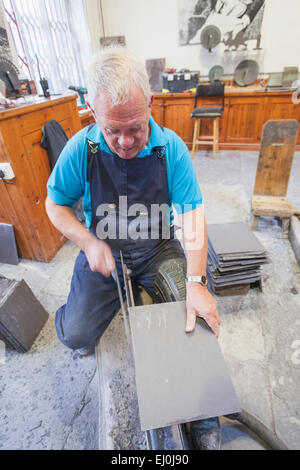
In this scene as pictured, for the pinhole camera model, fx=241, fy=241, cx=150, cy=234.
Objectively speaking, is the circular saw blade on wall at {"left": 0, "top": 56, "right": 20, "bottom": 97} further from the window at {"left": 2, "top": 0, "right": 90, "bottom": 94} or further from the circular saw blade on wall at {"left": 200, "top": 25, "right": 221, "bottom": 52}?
the circular saw blade on wall at {"left": 200, "top": 25, "right": 221, "bottom": 52}

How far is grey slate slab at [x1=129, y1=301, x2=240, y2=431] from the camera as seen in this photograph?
2.33 feet

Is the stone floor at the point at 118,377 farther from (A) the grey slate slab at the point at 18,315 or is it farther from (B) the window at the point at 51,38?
(B) the window at the point at 51,38

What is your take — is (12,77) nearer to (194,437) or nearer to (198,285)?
(198,285)

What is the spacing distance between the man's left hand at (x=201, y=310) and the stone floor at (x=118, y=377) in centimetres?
44

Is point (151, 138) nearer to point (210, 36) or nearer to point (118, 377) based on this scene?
point (118, 377)

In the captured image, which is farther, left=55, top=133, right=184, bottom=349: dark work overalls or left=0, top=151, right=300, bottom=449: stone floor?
left=55, top=133, right=184, bottom=349: dark work overalls

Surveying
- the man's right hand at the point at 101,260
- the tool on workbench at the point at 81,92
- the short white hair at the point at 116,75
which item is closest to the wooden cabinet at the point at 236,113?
the tool on workbench at the point at 81,92

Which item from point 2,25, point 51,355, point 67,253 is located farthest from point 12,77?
point 51,355

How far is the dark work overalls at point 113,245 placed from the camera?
1.19 meters

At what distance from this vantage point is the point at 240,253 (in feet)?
5.39

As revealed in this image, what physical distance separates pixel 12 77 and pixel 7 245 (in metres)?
1.48

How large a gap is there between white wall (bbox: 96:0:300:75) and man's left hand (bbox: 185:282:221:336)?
522 centimetres

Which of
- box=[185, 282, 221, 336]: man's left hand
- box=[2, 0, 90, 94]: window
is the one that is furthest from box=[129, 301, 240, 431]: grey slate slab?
box=[2, 0, 90, 94]: window

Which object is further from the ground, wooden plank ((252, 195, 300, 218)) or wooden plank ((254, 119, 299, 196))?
wooden plank ((254, 119, 299, 196))
